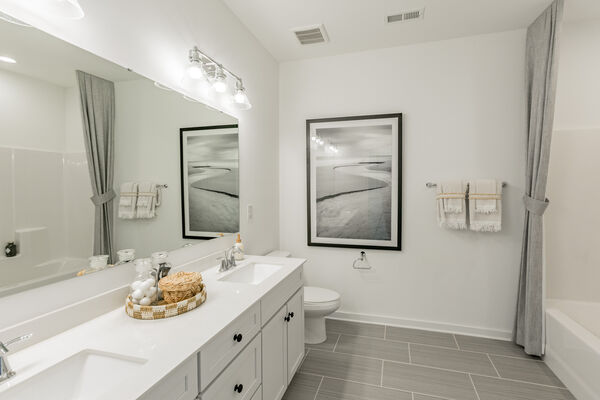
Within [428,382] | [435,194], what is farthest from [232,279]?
[435,194]

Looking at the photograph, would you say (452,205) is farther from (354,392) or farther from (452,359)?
(354,392)

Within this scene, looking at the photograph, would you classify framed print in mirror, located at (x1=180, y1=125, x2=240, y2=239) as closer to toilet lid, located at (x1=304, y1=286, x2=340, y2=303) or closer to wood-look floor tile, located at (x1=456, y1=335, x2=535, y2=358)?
toilet lid, located at (x1=304, y1=286, x2=340, y2=303)

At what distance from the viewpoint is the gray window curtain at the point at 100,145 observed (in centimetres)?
123

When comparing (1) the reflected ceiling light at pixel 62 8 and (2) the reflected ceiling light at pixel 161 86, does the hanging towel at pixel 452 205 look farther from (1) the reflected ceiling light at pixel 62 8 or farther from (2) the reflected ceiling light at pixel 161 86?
(1) the reflected ceiling light at pixel 62 8

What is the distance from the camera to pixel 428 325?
9.25 ft

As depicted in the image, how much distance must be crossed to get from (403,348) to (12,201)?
2648mm

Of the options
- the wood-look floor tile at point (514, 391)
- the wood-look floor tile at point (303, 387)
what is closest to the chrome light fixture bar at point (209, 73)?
the wood-look floor tile at point (303, 387)

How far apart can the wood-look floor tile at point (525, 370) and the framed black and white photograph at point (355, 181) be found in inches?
45.2

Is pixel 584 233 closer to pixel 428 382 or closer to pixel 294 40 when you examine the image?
pixel 428 382

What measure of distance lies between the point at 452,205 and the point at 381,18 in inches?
63.7

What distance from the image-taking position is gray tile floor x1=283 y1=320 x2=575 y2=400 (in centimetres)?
196

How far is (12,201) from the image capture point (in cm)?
99

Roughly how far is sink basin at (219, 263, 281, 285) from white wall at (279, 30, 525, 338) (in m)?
1.08

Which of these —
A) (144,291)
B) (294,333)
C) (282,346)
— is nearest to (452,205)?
(294,333)
